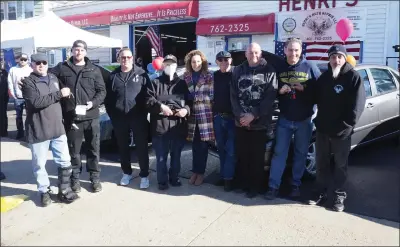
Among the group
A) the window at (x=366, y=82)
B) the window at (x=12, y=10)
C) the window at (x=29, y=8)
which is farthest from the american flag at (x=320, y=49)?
the window at (x=12, y=10)

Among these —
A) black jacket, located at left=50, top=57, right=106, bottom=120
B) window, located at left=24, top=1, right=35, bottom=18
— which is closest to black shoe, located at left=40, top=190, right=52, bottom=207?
black jacket, located at left=50, top=57, right=106, bottom=120

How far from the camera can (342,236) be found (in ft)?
11.2

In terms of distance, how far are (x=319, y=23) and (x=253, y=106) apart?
26.5 ft

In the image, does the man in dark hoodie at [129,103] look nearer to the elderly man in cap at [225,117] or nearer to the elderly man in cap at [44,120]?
the elderly man in cap at [44,120]

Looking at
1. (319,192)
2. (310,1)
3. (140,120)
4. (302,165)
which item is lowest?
(319,192)

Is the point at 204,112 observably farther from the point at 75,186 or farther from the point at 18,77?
the point at 18,77

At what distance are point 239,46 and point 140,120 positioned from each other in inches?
346

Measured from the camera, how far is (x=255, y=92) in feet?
13.5

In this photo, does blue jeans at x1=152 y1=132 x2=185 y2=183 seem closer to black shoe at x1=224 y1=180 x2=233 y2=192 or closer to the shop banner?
black shoe at x1=224 y1=180 x2=233 y2=192

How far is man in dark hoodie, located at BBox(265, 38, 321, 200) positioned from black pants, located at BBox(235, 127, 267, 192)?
0.15 meters

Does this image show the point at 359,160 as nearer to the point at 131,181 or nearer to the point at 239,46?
the point at 131,181

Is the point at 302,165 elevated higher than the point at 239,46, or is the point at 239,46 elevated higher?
the point at 239,46

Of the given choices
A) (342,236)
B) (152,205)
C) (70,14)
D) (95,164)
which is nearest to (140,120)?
(95,164)

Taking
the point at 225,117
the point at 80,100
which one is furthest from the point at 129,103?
the point at 225,117
